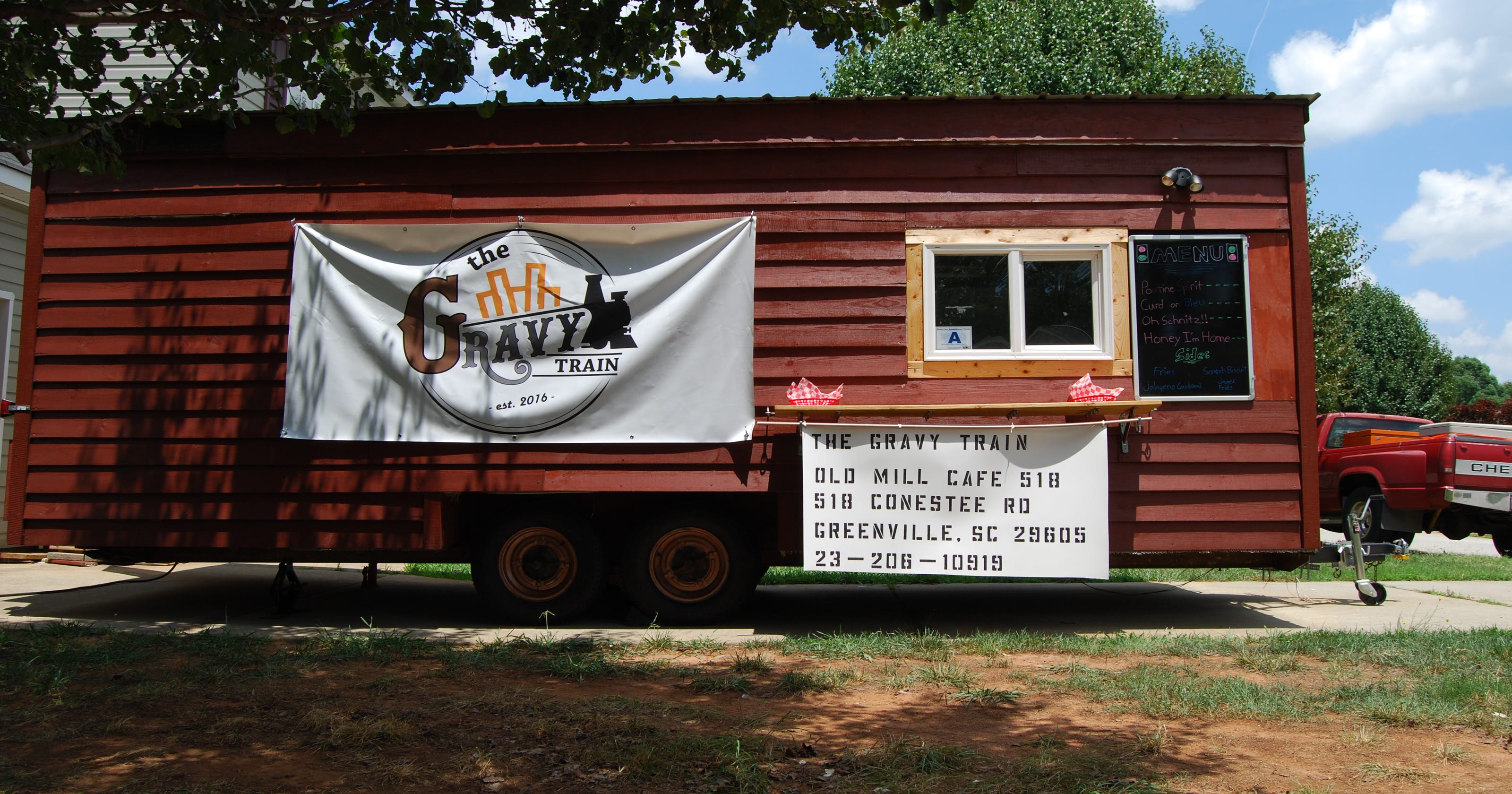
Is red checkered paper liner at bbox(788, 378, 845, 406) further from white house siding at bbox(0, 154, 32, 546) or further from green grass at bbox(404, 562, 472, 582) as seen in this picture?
white house siding at bbox(0, 154, 32, 546)

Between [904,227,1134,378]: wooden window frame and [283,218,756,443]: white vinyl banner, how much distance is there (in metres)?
1.15

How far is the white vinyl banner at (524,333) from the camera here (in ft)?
22.7

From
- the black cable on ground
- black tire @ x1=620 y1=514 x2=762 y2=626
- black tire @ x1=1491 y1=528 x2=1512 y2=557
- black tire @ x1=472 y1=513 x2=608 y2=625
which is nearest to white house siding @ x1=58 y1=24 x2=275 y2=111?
the black cable on ground

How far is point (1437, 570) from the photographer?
10.5 metres

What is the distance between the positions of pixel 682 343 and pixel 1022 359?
7.72 ft

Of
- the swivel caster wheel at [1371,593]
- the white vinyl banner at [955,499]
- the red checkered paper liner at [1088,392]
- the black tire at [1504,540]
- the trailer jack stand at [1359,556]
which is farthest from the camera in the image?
the black tire at [1504,540]

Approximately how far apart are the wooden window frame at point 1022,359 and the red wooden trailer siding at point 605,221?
8cm

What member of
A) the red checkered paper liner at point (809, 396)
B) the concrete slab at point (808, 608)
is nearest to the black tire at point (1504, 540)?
the concrete slab at point (808, 608)

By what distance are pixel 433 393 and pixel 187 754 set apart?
3413mm

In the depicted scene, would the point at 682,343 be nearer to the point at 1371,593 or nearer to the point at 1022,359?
the point at 1022,359

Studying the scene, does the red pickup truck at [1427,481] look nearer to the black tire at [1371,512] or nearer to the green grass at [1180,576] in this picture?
the black tire at [1371,512]

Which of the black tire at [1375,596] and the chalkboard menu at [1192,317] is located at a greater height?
the chalkboard menu at [1192,317]

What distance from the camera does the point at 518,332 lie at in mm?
7020

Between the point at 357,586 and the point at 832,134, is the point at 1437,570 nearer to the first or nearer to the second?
the point at 832,134
